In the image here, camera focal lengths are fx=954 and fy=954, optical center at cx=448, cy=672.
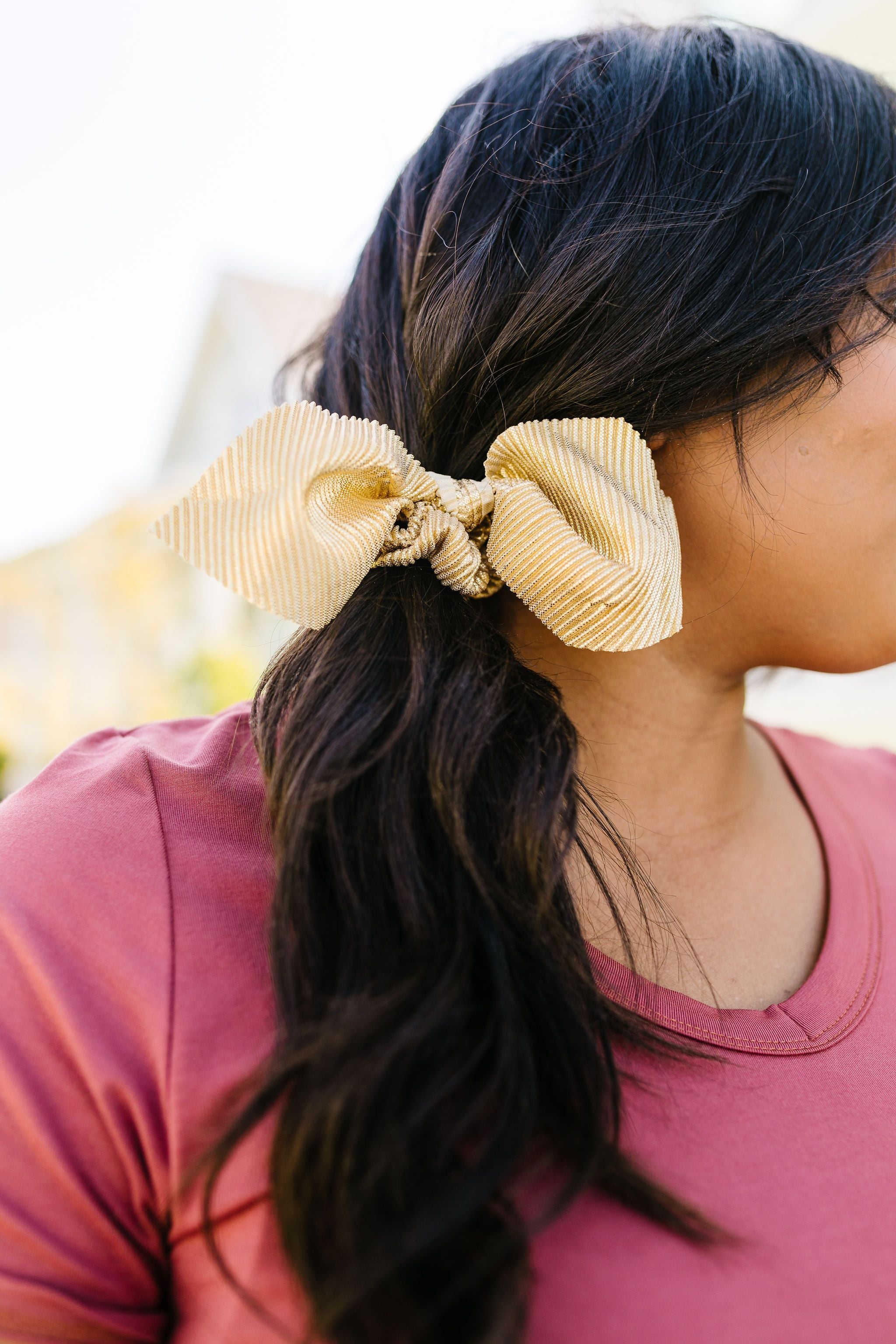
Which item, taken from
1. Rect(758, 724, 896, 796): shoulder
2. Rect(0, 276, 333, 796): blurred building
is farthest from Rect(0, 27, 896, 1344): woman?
Rect(0, 276, 333, 796): blurred building

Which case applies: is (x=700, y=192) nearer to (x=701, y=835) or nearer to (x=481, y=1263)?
(x=701, y=835)

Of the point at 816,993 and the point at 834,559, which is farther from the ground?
the point at 834,559

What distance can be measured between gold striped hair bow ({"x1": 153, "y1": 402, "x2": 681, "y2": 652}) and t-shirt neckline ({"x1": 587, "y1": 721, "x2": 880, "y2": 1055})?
32cm

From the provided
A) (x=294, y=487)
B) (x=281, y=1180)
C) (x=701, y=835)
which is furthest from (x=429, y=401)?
(x=281, y=1180)

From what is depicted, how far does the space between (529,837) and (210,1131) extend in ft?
1.06

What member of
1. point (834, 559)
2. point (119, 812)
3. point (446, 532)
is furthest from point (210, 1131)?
point (834, 559)

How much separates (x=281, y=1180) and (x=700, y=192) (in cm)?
95

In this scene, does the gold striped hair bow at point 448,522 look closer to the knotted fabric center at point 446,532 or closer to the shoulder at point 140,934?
the knotted fabric center at point 446,532

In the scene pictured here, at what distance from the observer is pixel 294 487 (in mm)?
821

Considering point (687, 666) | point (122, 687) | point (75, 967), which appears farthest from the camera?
point (122, 687)

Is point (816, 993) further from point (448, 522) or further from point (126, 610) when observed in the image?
point (126, 610)

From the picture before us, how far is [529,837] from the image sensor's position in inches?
31.2

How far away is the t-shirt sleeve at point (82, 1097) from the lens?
2.25 feet

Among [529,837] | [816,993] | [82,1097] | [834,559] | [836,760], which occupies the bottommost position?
[836,760]
